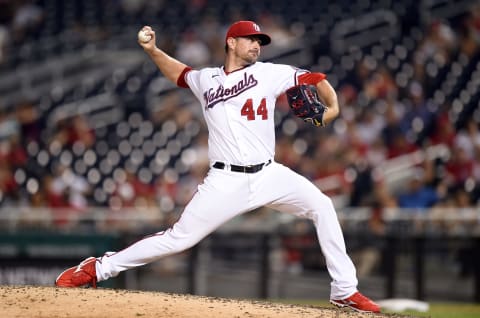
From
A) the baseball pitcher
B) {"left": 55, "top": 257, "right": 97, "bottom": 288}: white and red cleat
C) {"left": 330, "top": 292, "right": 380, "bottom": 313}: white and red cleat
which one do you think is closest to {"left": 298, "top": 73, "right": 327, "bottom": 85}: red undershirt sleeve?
the baseball pitcher

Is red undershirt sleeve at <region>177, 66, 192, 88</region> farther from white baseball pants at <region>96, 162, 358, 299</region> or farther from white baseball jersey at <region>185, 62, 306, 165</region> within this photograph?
white baseball pants at <region>96, 162, 358, 299</region>

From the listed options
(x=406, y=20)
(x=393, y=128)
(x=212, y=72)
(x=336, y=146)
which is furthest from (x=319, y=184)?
(x=212, y=72)

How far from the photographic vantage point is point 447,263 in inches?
435

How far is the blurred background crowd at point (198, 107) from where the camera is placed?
12.4 m

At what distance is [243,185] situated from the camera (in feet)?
19.4

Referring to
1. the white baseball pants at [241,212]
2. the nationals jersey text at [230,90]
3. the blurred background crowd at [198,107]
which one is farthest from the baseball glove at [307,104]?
the blurred background crowd at [198,107]

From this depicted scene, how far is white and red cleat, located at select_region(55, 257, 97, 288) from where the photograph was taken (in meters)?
6.18

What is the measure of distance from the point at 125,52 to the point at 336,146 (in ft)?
16.4

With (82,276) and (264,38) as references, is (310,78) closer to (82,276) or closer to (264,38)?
(264,38)

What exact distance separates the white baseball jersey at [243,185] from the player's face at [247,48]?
0.07m

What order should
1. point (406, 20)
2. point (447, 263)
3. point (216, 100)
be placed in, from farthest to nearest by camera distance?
point (406, 20) → point (447, 263) → point (216, 100)

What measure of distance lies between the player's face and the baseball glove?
33 centimetres

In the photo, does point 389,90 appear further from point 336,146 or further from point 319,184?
point 319,184

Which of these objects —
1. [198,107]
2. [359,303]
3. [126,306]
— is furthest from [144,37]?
[198,107]
